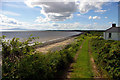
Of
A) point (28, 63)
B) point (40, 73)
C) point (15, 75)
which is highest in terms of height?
point (28, 63)

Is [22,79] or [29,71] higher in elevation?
[29,71]

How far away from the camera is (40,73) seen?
4.20 meters

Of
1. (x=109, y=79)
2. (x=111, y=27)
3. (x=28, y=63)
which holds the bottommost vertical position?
(x=109, y=79)

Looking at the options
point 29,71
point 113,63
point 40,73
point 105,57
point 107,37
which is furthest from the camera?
point 107,37

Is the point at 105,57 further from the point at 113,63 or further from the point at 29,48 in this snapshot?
the point at 29,48

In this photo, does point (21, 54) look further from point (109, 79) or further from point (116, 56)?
point (116, 56)

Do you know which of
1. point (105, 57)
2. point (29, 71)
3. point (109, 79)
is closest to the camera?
point (29, 71)

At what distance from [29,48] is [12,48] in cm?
64

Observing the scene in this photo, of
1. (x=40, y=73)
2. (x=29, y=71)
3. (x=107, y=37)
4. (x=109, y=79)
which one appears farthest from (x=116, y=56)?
(x=107, y=37)

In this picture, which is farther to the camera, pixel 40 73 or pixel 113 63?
pixel 113 63

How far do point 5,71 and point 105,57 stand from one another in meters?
5.88

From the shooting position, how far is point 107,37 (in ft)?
78.8

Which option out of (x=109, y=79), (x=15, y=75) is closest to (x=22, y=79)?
(x=15, y=75)

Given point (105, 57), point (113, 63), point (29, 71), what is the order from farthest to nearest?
point (105, 57), point (113, 63), point (29, 71)
